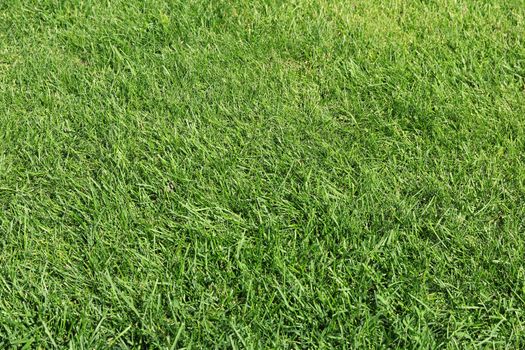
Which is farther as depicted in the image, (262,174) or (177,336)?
(262,174)

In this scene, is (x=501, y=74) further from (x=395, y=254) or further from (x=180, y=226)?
(x=180, y=226)

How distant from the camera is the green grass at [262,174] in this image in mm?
2180

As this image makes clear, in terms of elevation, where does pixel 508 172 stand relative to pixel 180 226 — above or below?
above

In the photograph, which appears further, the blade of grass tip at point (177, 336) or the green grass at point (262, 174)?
the green grass at point (262, 174)

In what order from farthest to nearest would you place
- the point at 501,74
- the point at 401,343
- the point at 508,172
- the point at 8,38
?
1. the point at 8,38
2. the point at 501,74
3. the point at 508,172
4. the point at 401,343

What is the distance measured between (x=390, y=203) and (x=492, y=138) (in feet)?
2.01

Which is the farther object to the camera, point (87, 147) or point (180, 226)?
point (87, 147)

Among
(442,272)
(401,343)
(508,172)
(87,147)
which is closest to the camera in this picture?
(401,343)

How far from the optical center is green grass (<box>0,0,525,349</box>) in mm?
2180

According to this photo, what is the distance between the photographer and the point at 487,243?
238cm

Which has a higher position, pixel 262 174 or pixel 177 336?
pixel 262 174

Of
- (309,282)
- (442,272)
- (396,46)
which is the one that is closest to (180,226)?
(309,282)

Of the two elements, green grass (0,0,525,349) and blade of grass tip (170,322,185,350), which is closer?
blade of grass tip (170,322,185,350)

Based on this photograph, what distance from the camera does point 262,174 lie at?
2686 millimetres
